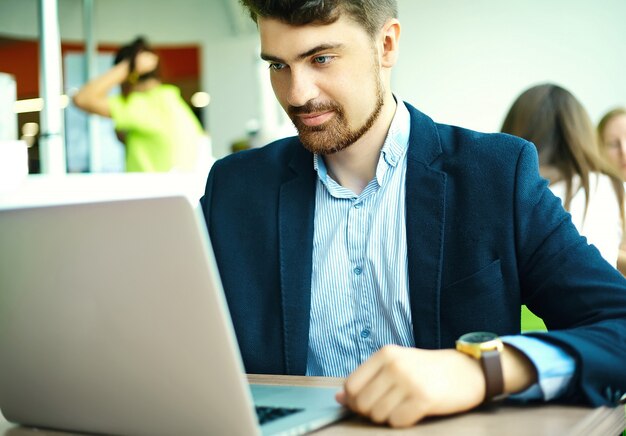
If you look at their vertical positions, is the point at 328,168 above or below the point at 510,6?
below

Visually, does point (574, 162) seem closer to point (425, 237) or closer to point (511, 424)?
point (425, 237)

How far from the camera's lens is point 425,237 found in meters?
1.49

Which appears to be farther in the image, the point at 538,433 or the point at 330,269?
the point at 330,269

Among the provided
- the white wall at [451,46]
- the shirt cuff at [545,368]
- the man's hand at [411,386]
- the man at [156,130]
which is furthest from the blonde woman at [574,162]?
the white wall at [451,46]

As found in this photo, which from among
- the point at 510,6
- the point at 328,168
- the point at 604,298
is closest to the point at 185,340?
the point at 604,298

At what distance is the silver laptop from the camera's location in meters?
0.79

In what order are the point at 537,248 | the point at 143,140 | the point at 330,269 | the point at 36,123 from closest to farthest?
the point at 537,248
the point at 330,269
the point at 143,140
the point at 36,123

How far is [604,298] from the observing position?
1253mm

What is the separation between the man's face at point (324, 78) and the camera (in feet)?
4.98

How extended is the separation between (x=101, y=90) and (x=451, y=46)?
4.99 m

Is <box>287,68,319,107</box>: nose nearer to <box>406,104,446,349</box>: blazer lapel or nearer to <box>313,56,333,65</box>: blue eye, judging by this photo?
<box>313,56,333,65</box>: blue eye

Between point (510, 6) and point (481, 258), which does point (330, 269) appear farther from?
point (510, 6)

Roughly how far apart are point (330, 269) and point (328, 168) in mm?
213

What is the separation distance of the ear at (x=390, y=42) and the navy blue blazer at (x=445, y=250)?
13cm
